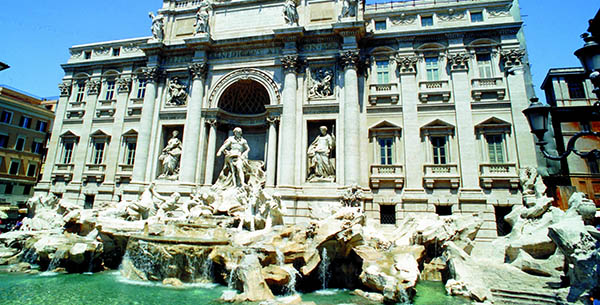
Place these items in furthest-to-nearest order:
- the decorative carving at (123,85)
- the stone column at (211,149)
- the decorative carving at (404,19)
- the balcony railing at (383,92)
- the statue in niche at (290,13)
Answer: the decorative carving at (123,85)
the stone column at (211,149)
the decorative carving at (404,19)
the statue in niche at (290,13)
the balcony railing at (383,92)

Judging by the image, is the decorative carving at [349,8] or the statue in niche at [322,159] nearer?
the statue in niche at [322,159]

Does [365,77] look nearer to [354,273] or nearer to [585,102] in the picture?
[354,273]

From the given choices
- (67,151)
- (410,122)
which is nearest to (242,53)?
(410,122)

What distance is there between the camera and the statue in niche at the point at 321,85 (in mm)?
19500

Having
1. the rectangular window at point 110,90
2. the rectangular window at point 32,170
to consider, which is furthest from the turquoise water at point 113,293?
the rectangular window at point 32,170

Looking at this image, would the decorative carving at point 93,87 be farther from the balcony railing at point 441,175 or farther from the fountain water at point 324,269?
the balcony railing at point 441,175

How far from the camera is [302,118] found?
19312mm

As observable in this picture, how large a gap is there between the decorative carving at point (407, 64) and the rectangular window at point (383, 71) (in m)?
0.75

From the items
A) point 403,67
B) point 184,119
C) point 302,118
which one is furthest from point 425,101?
point 184,119

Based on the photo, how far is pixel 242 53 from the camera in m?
21.1

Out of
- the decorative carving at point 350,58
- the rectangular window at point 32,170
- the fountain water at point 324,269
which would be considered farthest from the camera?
the rectangular window at point 32,170

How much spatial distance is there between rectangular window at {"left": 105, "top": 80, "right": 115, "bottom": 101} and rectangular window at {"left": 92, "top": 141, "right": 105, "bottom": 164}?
350 centimetres

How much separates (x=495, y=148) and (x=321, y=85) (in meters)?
10.4

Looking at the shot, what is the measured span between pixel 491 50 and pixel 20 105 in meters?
40.7
